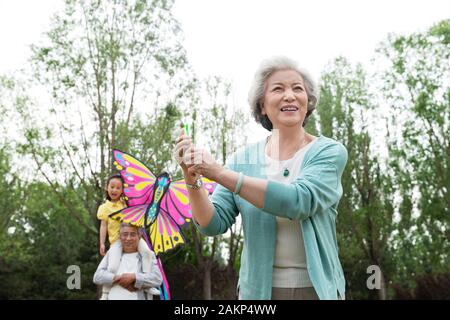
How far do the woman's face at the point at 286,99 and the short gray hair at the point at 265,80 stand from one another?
0.02 metres

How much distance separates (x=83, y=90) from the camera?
1717 centimetres

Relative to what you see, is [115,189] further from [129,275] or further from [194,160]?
[194,160]

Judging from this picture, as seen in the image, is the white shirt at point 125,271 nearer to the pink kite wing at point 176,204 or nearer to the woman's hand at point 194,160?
the pink kite wing at point 176,204

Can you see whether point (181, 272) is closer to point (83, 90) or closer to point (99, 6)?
point (83, 90)

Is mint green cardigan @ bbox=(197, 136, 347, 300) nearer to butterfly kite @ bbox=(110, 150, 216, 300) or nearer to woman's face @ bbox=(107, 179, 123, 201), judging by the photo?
butterfly kite @ bbox=(110, 150, 216, 300)

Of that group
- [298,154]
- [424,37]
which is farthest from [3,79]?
[298,154]

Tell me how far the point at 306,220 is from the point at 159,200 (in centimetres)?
490

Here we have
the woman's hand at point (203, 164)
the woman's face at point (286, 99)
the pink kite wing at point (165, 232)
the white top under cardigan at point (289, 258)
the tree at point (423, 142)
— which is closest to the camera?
the woman's hand at point (203, 164)

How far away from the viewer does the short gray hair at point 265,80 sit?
Answer: 2.08m

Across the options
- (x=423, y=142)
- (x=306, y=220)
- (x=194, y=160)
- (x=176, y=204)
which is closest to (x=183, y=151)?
(x=194, y=160)

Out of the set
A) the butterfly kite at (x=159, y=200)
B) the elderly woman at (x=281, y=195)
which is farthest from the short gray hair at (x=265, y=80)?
the butterfly kite at (x=159, y=200)

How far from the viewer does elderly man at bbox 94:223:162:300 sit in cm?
516

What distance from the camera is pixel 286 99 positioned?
201 centimetres

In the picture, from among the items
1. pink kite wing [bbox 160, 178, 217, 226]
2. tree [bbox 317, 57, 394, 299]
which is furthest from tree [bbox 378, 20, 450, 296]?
pink kite wing [bbox 160, 178, 217, 226]
